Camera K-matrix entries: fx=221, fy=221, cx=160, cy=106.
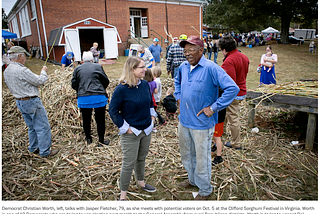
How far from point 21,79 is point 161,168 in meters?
2.92

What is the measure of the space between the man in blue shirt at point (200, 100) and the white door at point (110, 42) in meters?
16.4

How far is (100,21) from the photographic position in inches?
738

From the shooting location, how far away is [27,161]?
4254 mm

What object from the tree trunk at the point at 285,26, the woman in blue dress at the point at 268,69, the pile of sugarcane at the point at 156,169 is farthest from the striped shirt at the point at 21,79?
the tree trunk at the point at 285,26

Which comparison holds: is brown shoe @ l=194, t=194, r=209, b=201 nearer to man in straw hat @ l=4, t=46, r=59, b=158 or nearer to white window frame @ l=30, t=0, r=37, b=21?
man in straw hat @ l=4, t=46, r=59, b=158

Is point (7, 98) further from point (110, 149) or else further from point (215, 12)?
point (215, 12)

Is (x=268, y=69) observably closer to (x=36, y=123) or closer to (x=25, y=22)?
(x=36, y=123)

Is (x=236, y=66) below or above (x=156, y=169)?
above

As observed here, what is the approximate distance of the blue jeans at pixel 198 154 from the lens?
287 cm

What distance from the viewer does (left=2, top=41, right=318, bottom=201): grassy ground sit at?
131 inches

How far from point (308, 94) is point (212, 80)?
2782mm

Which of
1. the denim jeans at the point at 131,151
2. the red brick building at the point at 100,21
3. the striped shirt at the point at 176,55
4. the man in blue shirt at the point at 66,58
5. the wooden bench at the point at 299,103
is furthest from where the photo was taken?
the red brick building at the point at 100,21

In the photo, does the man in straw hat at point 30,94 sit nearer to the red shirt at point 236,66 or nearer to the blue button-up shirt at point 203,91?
the blue button-up shirt at point 203,91

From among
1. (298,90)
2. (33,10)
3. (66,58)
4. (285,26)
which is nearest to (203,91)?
(298,90)
